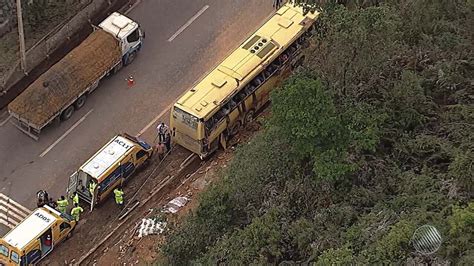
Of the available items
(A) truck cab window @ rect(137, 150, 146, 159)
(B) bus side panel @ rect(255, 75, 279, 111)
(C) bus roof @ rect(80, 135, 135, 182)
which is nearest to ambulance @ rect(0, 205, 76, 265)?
(C) bus roof @ rect(80, 135, 135, 182)

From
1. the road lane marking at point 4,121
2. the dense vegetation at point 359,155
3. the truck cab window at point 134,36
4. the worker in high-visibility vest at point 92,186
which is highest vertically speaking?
the dense vegetation at point 359,155

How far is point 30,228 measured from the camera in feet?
99.3

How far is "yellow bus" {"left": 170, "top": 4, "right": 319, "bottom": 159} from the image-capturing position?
32.4 meters

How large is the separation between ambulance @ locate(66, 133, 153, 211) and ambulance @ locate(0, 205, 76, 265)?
138 cm

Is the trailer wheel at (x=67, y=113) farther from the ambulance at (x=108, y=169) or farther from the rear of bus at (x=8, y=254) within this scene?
the rear of bus at (x=8, y=254)

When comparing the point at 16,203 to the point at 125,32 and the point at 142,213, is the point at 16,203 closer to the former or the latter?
the point at 142,213

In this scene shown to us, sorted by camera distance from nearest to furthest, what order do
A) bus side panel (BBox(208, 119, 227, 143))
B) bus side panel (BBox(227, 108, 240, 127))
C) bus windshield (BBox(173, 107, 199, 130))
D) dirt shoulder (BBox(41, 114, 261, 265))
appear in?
dirt shoulder (BBox(41, 114, 261, 265))
bus windshield (BBox(173, 107, 199, 130))
bus side panel (BBox(208, 119, 227, 143))
bus side panel (BBox(227, 108, 240, 127))

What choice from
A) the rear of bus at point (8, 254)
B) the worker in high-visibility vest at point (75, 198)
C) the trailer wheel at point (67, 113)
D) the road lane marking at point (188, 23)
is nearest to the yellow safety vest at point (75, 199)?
the worker in high-visibility vest at point (75, 198)

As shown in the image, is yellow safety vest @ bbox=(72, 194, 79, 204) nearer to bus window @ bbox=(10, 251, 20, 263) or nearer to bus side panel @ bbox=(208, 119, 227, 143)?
bus window @ bbox=(10, 251, 20, 263)

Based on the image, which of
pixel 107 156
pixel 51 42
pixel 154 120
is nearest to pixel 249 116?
pixel 154 120

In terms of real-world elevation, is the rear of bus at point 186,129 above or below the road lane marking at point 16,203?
above

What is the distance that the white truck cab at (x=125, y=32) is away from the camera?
3647cm

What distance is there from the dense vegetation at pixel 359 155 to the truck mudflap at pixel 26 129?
37.0 feet

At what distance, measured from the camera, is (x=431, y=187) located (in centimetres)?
2200
